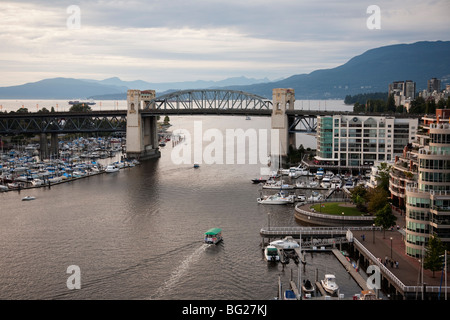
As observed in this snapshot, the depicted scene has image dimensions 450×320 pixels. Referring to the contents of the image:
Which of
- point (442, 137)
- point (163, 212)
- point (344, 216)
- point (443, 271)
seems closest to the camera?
point (443, 271)

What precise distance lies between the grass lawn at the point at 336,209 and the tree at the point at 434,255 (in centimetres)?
791

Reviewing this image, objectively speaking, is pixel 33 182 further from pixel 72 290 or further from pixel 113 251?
pixel 72 290

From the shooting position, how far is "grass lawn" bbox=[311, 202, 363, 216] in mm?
22641

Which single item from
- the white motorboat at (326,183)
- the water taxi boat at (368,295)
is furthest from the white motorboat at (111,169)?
the water taxi boat at (368,295)

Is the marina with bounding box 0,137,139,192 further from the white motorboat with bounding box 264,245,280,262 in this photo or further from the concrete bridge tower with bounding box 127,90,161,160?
the white motorboat with bounding box 264,245,280,262

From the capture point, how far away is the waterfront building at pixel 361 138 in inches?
1463

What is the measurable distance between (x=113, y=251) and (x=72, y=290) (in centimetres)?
375

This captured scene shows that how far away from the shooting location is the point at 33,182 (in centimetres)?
3400

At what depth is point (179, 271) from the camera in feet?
54.0

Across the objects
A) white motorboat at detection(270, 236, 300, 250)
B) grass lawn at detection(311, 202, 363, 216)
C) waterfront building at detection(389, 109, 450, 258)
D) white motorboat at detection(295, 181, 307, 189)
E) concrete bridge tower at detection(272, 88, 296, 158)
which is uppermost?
concrete bridge tower at detection(272, 88, 296, 158)

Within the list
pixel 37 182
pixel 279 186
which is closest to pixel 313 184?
pixel 279 186

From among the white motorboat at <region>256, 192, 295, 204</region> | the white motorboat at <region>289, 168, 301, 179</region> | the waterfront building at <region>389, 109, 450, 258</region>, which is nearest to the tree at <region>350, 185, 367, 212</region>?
the white motorboat at <region>256, 192, 295, 204</region>

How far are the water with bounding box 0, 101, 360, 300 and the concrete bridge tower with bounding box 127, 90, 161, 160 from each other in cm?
1593
